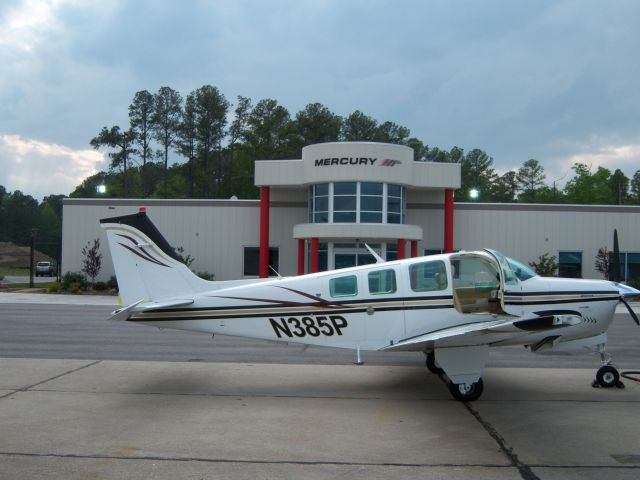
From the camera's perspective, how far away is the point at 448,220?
35281mm

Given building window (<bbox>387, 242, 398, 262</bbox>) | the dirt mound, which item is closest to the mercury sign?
building window (<bbox>387, 242, 398, 262</bbox>)

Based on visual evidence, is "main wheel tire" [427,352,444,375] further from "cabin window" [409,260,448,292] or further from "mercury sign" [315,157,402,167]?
"mercury sign" [315,157,402,167]

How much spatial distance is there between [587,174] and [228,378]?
317 ft

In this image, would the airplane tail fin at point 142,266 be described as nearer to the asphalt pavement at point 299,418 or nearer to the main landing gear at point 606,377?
the asphalt pavement at point 299,418

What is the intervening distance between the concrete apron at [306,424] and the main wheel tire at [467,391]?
5.5 inches

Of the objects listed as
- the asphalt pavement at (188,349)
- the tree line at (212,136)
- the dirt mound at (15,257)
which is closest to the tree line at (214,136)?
the tree line at (212,136)

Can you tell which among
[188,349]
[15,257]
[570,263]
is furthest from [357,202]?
[15,257]

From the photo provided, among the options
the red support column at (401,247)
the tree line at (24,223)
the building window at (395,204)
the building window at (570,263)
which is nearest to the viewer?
the red support column at (401,247)

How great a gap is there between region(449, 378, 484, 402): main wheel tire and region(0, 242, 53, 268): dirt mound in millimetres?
98449

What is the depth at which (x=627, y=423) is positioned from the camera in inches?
320

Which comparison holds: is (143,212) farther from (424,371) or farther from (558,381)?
(558,381)

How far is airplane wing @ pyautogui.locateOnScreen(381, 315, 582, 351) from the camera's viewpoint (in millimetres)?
8133

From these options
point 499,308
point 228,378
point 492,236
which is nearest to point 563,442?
point 499,308

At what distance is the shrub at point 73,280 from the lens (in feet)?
117
